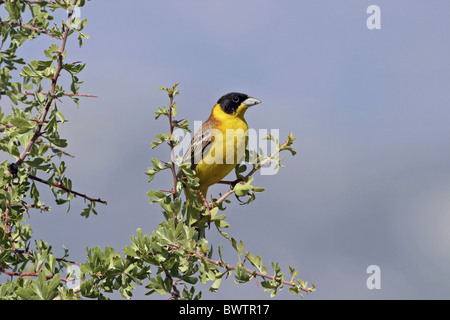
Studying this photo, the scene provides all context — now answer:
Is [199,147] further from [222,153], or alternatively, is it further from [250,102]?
[250,102]

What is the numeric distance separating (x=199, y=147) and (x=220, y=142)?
31 centimetres

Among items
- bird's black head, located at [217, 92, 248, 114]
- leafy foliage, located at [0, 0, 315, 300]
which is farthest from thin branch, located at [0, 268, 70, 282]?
bird's black head, located at [217, 92, 248, 114]

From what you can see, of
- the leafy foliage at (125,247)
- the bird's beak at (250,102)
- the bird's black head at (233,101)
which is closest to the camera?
the leafy foliage at (125,247)

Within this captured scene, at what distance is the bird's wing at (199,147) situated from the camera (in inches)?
301

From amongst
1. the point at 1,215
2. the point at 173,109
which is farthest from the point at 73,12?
the point at 1,215

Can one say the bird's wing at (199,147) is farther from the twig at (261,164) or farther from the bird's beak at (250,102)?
the twig at (261,164)

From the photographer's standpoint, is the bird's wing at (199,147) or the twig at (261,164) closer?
the twig at (261,164)

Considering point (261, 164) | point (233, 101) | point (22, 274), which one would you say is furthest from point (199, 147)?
point (22, 274)

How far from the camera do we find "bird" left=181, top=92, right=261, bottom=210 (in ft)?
24.2

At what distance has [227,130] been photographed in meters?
7.97

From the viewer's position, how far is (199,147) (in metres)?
7.80

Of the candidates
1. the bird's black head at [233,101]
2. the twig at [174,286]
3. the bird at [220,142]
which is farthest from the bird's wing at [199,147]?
the twig at [174,286]
